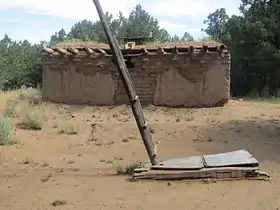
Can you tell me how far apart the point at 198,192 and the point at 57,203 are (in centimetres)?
212

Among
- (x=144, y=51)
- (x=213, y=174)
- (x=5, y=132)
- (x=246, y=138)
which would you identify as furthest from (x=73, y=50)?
(x=213, y=174)

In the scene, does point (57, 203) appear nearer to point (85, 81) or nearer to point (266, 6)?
point (85, 81)

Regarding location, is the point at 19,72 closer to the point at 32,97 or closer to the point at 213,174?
the point at 32,97

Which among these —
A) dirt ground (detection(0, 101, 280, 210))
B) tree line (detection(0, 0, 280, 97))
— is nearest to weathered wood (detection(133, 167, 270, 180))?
dirt ground (detection(0, 101, 280, 210))

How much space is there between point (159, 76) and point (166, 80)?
0.97 ft

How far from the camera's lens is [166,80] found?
754 inches

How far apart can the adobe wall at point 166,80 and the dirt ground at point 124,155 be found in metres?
0.62

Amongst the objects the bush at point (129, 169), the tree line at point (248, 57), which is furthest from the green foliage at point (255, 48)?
the bush at point (129, 169)

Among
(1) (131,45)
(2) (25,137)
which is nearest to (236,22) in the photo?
(1) (131,45)

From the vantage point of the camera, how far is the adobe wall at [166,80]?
62.5ft

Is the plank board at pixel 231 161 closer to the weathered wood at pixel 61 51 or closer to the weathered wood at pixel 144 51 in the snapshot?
the weathered wood at pixel 144 51

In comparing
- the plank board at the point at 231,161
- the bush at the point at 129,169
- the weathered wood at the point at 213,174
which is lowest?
the bush at the point at 129,169

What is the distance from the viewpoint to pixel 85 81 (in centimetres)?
1991

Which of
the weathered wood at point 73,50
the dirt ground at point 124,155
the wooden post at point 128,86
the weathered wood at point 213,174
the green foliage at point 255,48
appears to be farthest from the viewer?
the green foliage at point 255,48
